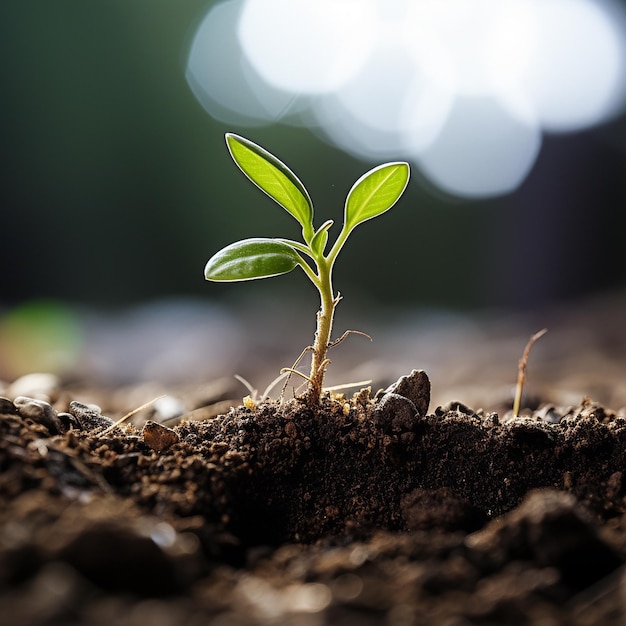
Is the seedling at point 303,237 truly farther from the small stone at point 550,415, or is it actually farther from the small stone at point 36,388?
the small stone at point 36,388

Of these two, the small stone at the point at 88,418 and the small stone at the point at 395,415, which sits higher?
the small stone at the point at 88,418

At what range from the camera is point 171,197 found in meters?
7.81

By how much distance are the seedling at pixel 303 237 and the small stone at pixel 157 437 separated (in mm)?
266

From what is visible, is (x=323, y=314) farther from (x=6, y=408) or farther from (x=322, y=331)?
(x=6, y=408)

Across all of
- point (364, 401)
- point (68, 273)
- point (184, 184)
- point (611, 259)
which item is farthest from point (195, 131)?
point (364, 401)

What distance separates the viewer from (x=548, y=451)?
1.05m

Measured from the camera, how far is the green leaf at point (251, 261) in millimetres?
1069

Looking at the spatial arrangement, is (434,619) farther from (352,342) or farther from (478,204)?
(478,204)

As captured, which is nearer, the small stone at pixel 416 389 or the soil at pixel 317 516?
the soil at pixel 317 516

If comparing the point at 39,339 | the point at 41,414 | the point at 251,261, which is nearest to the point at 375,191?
the point at 251,261

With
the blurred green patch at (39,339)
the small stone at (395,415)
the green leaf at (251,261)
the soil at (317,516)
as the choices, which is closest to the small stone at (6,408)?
the soil at (317,516)

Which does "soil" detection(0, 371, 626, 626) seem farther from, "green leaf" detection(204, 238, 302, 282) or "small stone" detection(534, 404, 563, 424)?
"green leaf" detection(204, 238, 302, 282)

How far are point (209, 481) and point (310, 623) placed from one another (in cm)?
45

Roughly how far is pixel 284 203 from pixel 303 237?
90 millimetres
